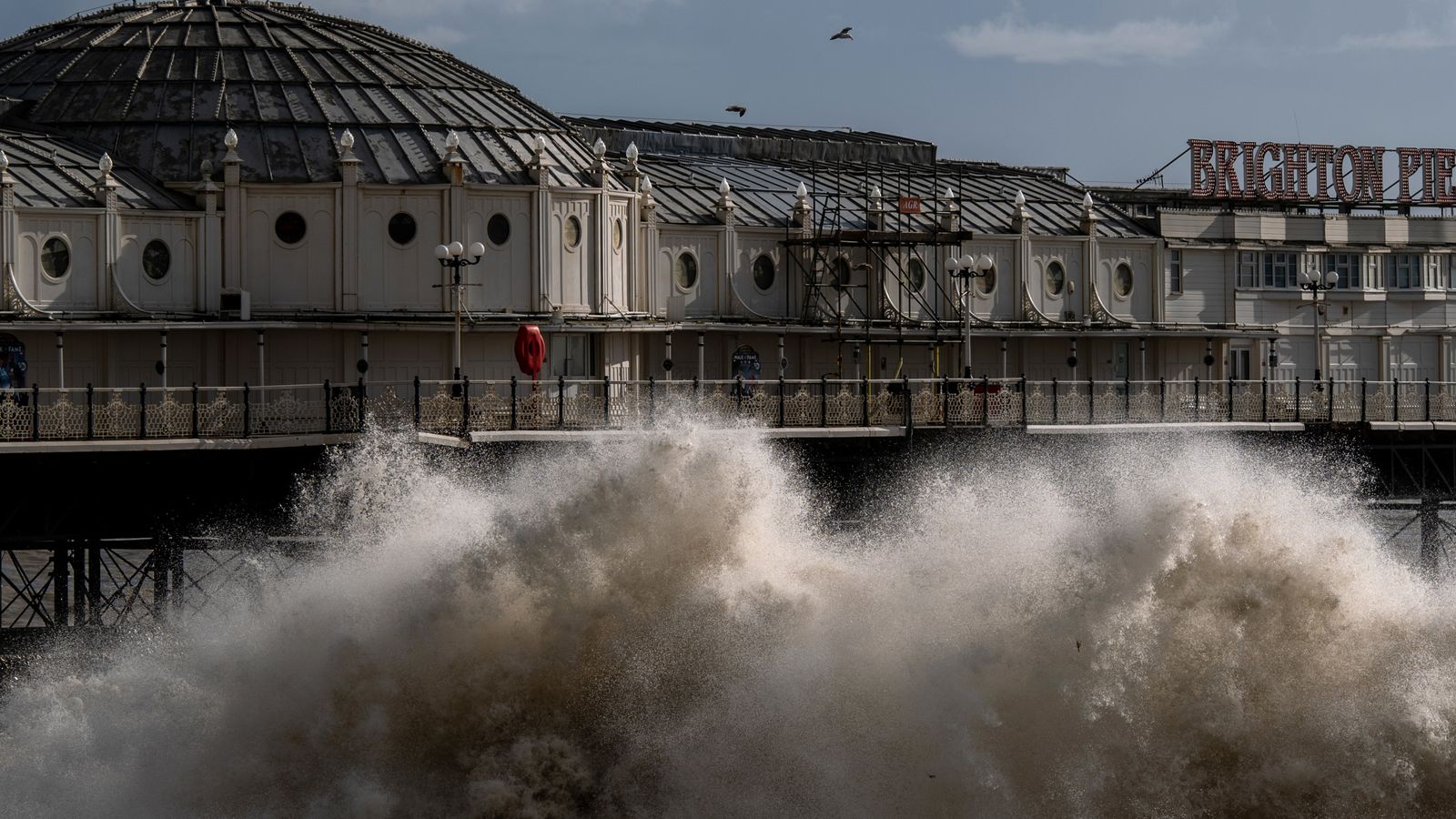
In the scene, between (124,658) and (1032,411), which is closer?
(124,658)

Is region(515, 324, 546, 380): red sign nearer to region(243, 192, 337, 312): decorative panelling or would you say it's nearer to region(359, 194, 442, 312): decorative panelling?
region(359, 194, 442, 312): decorative panelling

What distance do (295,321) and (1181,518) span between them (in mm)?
29660

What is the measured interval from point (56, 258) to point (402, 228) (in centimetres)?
952

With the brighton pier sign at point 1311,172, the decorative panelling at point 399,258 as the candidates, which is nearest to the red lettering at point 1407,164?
the brighton pier sign at point 1311,172

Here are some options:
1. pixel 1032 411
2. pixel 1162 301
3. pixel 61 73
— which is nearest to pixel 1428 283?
pixel 1162 301

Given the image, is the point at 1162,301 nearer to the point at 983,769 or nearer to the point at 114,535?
the point at 114,535

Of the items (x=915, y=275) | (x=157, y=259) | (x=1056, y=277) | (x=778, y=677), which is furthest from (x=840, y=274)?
(x=778, y=677)

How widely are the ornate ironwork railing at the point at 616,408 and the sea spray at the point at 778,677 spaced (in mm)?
7615

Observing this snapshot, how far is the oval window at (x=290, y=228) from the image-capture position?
57.3 meters

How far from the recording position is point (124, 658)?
38.1 m

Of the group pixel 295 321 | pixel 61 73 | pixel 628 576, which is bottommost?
pixel 628 576

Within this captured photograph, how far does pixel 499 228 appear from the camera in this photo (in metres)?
58.2

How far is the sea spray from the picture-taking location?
32000 millimetres

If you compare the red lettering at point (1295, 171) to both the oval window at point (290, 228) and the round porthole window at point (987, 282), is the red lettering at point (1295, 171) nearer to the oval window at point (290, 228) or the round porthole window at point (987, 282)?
the round porthole window at point (987, 282)
